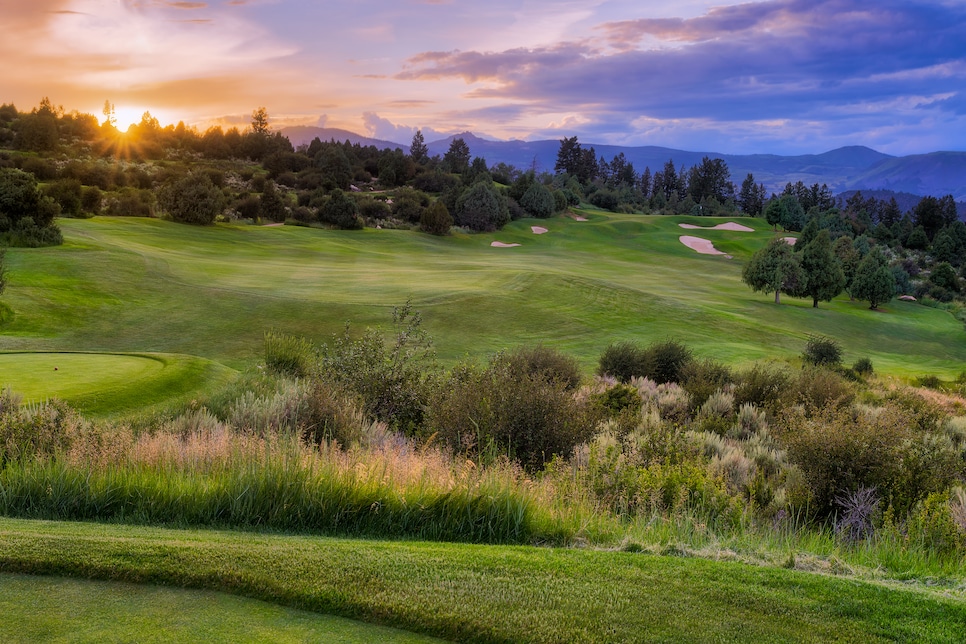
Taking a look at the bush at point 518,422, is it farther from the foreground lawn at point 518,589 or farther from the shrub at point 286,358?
the shrub at point 286,358

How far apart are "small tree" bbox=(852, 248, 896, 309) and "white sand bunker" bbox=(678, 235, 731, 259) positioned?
63.7ft

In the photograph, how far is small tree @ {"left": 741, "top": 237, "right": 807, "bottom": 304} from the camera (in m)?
44.8

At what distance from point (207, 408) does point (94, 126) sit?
9119cm

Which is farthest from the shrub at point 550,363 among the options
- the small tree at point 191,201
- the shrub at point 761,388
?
the small tree at point 191,201

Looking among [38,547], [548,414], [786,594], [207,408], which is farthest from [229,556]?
[207,408]

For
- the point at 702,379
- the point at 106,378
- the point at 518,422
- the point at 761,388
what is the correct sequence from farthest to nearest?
the point at 702,379, the point at 761,388, the point at 106,378, the point at 518,422

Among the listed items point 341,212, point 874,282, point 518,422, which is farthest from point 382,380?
point 874,282

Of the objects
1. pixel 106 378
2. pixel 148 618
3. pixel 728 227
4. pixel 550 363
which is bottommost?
pixel 550 363

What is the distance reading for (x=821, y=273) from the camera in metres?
45.8

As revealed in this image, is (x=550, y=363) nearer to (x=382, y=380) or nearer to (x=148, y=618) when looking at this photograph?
(x=382, y=380)

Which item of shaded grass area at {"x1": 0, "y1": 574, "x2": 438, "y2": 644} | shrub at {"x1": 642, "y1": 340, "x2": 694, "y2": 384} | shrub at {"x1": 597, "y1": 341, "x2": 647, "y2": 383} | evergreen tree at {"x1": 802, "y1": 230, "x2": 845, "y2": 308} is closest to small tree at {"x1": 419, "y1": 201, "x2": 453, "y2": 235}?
evergreen tree at {"x1": 802, "y1": 230, "x2": 845, "y2": 308}

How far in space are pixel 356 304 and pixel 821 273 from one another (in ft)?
113

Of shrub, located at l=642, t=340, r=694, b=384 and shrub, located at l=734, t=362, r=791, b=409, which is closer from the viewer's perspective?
shrub, located at l=734, t=362, r=791, b=409

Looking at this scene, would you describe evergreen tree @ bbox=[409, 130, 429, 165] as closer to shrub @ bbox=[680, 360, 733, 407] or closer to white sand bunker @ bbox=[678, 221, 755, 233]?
white sand bunker @ bbox=[678, 221, 755, 233]
